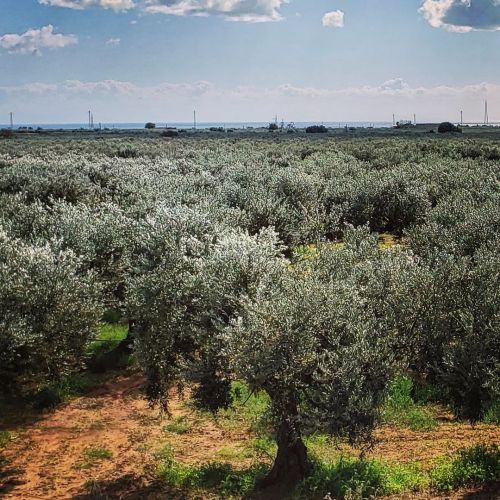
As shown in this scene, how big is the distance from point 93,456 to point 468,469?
9.78 metres

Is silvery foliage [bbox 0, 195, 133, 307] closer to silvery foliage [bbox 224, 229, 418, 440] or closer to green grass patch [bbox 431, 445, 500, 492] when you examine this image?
silvery foliage [bbox 224, 229, 418, 440]

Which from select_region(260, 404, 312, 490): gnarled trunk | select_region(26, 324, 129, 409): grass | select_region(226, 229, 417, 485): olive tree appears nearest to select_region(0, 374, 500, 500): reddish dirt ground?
select_region(26, 324, 129, 409): grass

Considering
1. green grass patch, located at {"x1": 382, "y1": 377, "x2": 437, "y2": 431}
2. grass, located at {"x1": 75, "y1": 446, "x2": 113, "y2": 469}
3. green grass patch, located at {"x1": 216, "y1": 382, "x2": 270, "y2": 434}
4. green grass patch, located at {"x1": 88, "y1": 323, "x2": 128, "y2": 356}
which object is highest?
green grass patch, located at {"x1": 88, "y1": 323, "x2": 128, "y2": 356}

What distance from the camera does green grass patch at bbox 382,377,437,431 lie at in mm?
17438

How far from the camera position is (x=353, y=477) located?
554 inches

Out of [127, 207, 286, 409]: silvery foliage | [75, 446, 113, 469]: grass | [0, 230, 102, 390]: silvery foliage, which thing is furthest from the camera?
[75, 446, 113, 469]: grass

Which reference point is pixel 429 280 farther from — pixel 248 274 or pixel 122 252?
pixel 122 252

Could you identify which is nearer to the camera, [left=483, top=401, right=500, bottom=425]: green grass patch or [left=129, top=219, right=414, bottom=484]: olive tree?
[left=129, top=219, right=414, bottom=484]: olive tree

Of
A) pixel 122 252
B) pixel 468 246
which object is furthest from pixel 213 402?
pixel 468 246

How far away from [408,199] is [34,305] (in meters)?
23.8

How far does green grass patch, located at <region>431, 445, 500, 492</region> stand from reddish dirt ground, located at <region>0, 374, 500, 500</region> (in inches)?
14.3

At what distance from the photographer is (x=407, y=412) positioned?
18078 millimetres

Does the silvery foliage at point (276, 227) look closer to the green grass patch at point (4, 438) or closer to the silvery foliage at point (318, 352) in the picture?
the silvery foliage at point (318, 352)

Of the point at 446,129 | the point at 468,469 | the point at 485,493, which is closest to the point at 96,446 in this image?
the point at 468,469
